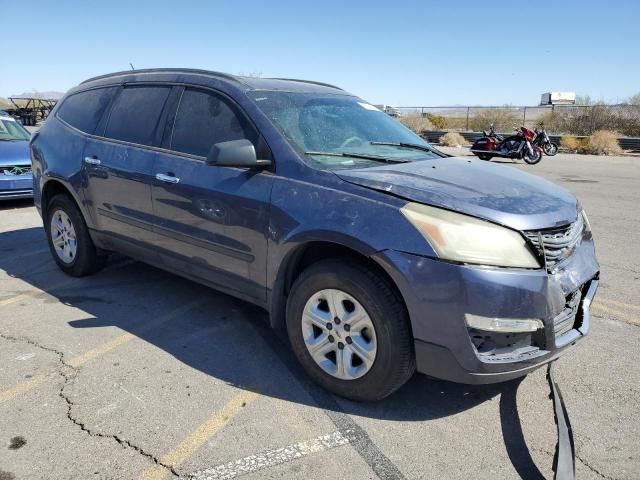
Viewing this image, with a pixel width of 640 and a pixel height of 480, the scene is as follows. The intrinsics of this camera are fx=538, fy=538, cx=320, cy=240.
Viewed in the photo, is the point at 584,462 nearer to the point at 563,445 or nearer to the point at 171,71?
the point at 563,445

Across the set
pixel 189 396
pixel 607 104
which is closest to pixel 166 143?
pixel 189 396

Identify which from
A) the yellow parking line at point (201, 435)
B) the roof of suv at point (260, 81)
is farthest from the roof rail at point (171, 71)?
the yellow parking line at point (201, 435)

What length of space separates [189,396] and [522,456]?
181cm

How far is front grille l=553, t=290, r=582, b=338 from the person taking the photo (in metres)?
2.81

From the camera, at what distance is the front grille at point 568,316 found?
2.81m

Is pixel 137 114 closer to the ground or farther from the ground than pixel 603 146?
farther from the ground

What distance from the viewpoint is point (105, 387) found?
3182mm

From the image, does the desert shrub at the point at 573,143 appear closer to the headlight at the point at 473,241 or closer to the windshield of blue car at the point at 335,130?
the windshield of blue car at the point at 335,130

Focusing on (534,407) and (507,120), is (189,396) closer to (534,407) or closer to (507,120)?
(534,407)

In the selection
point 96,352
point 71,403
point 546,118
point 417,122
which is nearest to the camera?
point 71,403

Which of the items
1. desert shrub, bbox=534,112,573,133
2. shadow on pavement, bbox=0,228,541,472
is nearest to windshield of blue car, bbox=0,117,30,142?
shadow on pavement, bbox=0,228,541,472

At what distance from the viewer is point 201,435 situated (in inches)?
108

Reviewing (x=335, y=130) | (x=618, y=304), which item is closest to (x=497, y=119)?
(x=618, y=304)

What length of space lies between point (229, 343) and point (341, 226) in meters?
1.41
